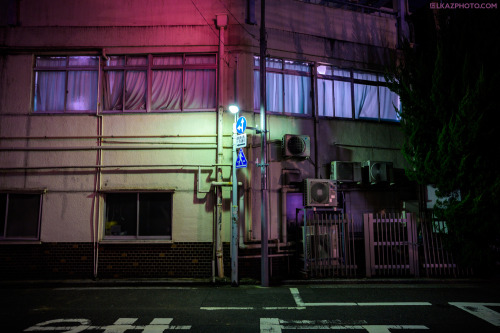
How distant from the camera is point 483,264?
9.11 meters

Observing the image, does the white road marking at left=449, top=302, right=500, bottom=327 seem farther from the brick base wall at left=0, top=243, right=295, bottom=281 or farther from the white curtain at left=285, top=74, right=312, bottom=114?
the white curtain at left=285, top=74, right=312, bottom=114

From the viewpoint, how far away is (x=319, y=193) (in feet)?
32.1

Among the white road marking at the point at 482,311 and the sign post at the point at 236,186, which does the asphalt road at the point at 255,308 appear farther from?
the sign post at the point at 236,186

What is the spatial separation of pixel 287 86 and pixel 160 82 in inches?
162

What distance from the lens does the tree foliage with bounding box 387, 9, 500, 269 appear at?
348 inches

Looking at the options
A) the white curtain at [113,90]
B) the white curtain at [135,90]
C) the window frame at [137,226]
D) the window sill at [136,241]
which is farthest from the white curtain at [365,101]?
the white curtain at [113,90]

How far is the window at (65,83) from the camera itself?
10.4 meters

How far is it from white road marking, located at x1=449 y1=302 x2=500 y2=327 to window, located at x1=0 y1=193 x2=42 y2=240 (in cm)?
1099

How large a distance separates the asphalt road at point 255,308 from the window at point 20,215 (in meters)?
1.70

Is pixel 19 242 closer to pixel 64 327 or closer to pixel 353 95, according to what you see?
pixel 64 327

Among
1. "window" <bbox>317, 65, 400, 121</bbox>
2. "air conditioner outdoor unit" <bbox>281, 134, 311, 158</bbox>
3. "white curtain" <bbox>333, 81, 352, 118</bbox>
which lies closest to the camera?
"air conditioner outdoor unit" <bbox>281, 134, 311, 158</bbox>

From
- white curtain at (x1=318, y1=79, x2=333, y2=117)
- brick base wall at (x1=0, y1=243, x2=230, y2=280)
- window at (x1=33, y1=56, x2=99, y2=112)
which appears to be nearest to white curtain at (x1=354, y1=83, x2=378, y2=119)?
white curtain at (x1=318, y1=79, x2=333, y2=117)

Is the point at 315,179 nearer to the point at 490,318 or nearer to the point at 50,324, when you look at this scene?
the point at 490,318

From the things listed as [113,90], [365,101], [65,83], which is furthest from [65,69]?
[365,101]
